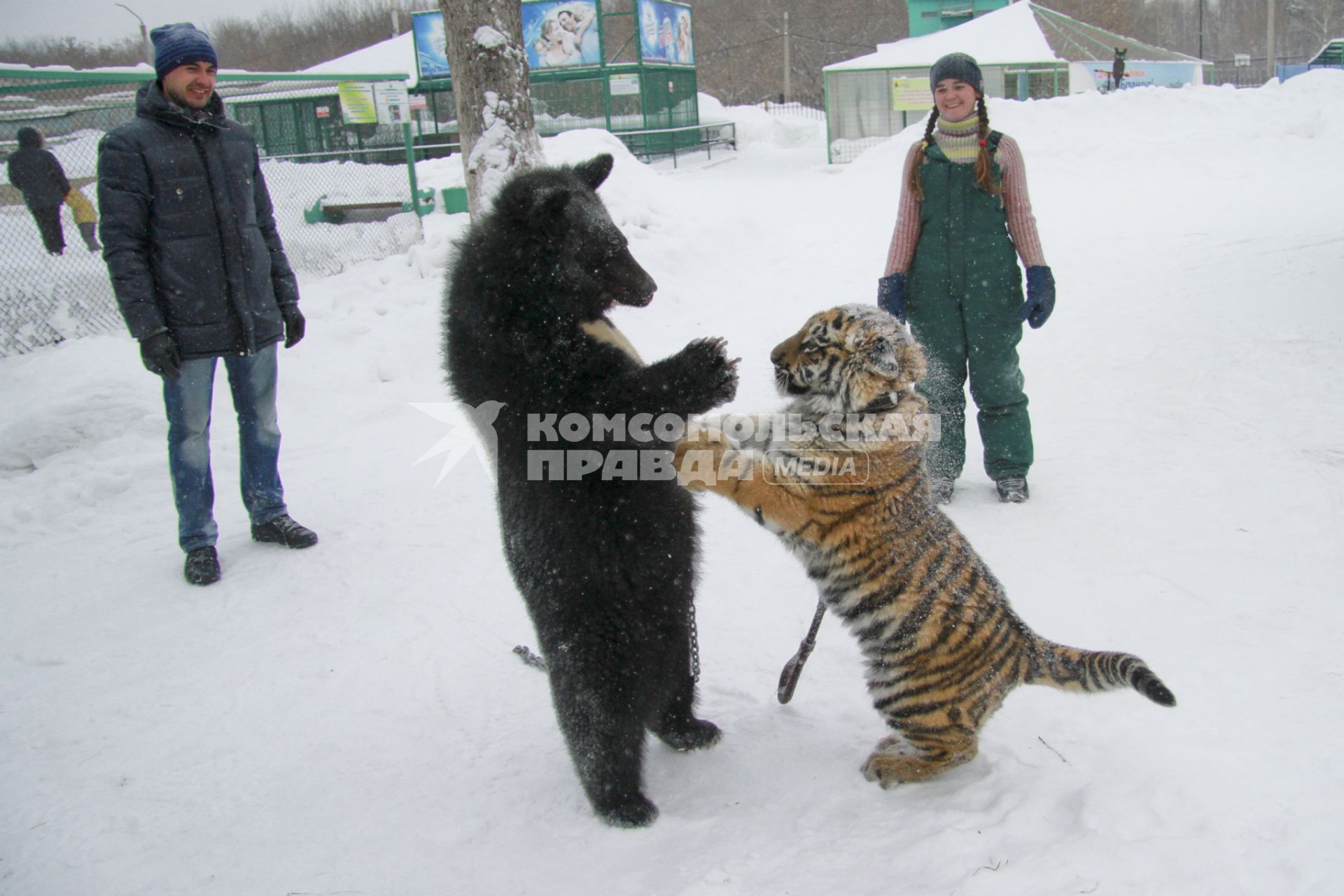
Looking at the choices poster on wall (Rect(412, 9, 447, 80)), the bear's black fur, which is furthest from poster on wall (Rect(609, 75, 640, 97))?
the bear's black fur

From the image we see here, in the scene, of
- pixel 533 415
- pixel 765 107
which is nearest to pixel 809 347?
pixel 533 415

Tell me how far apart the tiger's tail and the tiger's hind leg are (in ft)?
0.95

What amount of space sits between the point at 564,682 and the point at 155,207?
3.47 meters

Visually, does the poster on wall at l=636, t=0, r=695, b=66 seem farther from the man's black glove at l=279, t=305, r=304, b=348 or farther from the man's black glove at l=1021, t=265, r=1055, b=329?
the man's black glove at l=1021, t=265, r=1055, b=329

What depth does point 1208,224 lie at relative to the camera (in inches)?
433

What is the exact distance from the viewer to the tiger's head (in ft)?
9.27

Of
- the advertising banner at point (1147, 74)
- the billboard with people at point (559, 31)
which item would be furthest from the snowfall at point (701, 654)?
the advertising banner at point (1147, 74)

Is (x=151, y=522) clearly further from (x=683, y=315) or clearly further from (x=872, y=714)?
(x=683, y=315)

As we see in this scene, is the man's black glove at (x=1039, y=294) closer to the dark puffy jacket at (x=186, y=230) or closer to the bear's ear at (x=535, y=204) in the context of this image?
the bear's ear at (x=535, y=204)

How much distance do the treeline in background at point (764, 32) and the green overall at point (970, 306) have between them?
139 feet

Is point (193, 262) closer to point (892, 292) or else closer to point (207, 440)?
point (207, 440)

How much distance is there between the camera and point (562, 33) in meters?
23.7

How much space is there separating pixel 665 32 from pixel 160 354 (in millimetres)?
25225

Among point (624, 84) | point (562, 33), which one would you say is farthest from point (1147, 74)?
point (562, 33)
